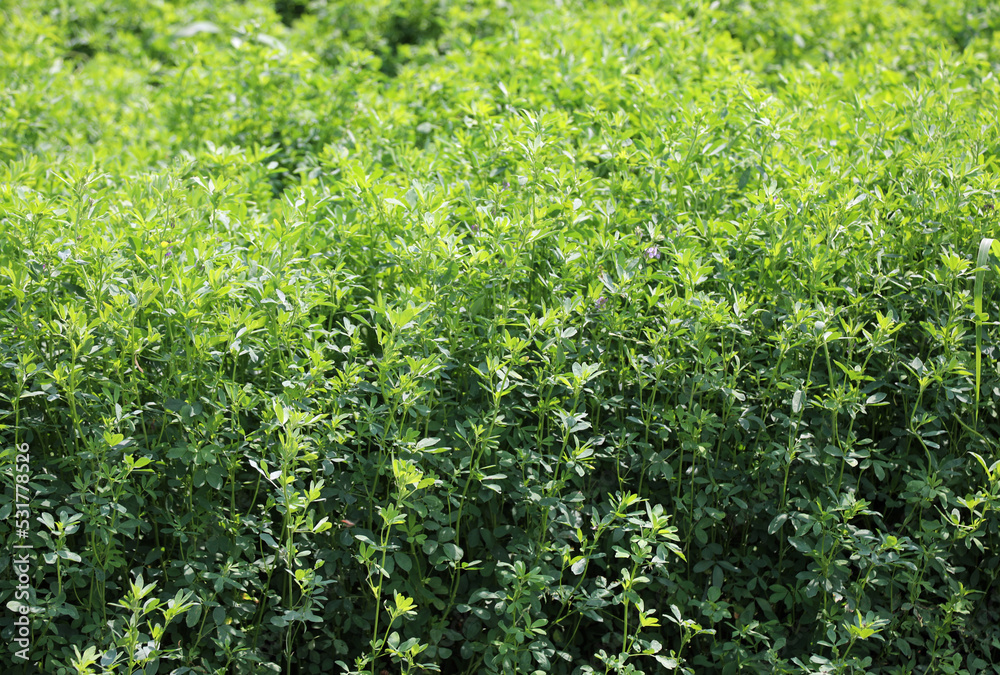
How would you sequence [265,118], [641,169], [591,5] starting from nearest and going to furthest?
[641,169] → [265,118] → [591,5]

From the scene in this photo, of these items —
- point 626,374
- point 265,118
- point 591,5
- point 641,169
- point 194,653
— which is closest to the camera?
point 194,653

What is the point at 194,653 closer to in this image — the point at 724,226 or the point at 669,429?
the point at 669,429

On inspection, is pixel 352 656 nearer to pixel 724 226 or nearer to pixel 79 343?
pixel 79 343

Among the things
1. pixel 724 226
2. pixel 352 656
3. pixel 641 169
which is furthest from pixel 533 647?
pixel 641 169

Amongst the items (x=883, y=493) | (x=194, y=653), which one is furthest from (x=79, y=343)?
(x=883, y=493)

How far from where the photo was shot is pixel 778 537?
8.68 feet

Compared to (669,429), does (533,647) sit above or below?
below

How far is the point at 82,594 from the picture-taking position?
2.42 metres

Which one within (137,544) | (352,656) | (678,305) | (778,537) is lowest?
(352,656)

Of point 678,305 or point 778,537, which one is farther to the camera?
point 778,537

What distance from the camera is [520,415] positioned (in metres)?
2.72

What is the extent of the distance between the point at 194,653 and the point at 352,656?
0.46 m

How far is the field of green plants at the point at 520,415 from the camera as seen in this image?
229cm

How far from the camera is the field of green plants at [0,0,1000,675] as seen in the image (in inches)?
90.4
